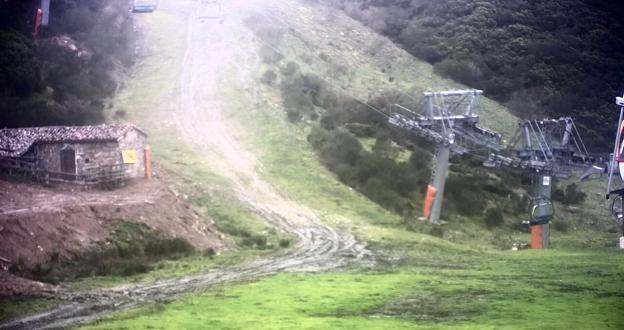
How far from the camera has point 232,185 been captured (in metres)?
23.3

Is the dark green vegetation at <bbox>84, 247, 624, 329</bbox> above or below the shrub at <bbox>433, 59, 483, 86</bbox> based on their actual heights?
below

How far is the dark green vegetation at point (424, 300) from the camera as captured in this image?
13844mm

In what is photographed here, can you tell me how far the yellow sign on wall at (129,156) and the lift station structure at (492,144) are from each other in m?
8.46

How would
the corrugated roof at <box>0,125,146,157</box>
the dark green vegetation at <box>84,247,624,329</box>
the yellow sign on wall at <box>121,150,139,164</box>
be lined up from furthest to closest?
the yellow sign on wall at <box>121,150,139,164</box> → the corrugated roof at <box>0,125,146,157</box> → the dark green vegetation at <box>84,247,624,329</box>

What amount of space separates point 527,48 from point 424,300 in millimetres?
8979

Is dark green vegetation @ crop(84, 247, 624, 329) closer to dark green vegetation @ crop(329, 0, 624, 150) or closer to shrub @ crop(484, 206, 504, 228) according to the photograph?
dark green vegetation @ crop(329, 0, 624, 150)

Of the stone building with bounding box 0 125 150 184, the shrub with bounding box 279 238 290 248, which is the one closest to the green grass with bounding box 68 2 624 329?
the shrub with bounding box 279 238 290 248

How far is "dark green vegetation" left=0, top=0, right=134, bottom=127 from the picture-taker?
61.1 feet

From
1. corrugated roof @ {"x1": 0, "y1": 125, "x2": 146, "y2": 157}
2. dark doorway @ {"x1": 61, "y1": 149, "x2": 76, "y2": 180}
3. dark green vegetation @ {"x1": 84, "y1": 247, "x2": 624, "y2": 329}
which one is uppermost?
corrugated roof @ {"x1": 0, "y1": 125, "x2": 146, "y2": 157}

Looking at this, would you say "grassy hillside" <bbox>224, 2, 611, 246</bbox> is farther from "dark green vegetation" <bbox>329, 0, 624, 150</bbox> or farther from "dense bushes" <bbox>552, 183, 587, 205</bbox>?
"dark green vegetation" <bbox>329, 0, 624, 150</bbox>

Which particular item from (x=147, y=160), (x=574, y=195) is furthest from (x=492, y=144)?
(x=147, y=160)

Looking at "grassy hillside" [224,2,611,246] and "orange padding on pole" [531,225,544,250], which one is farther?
"grassy hillside" [224,2,611,246]

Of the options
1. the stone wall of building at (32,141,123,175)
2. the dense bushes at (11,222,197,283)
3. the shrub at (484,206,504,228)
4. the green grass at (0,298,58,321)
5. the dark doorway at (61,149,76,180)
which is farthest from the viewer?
the shrub at (484,206,504,228)

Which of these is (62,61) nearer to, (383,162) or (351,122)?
(383,162)
